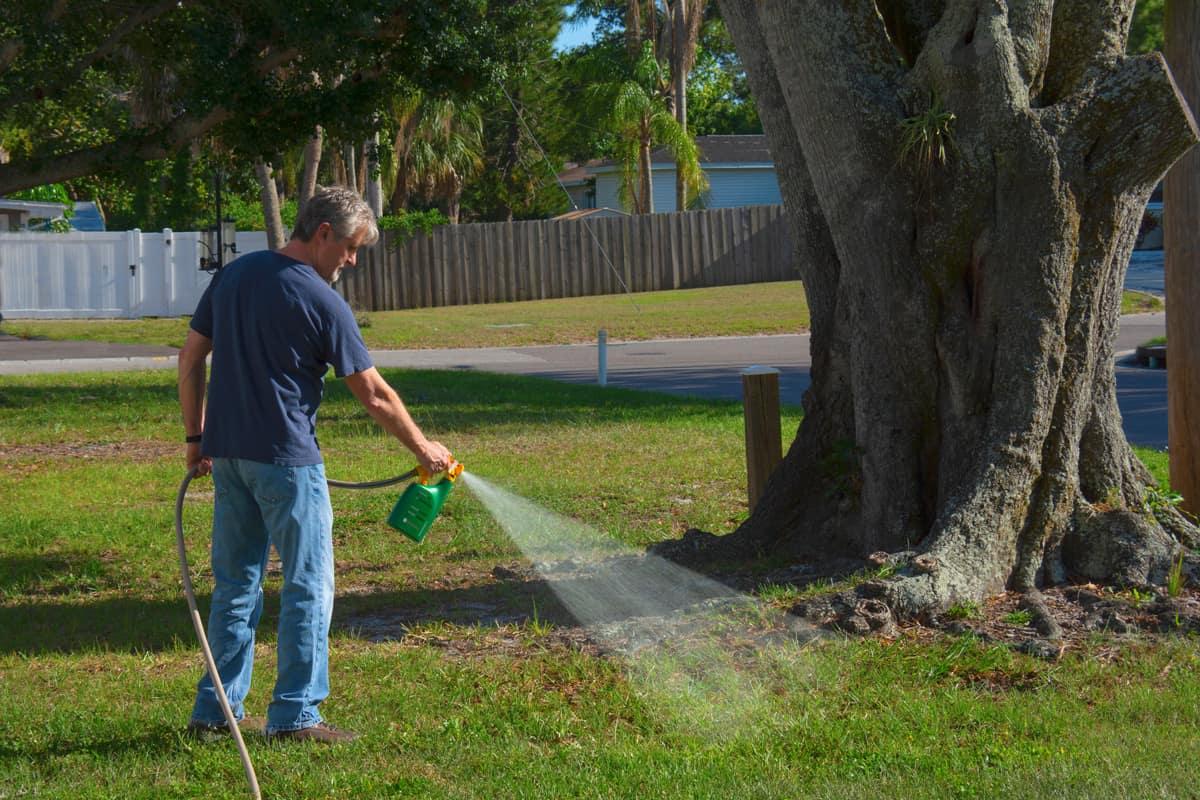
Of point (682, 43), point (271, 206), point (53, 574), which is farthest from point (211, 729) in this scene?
point (682, 43)

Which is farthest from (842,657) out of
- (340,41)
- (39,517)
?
(340,41)

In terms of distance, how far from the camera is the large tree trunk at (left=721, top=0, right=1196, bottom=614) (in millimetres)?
5941

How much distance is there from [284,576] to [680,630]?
5.94 ft

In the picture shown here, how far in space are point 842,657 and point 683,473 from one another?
5.04 meters

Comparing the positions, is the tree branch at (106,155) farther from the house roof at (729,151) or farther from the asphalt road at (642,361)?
the house roof at (729,151)

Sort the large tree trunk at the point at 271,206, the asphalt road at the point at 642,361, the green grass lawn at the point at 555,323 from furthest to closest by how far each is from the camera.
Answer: the green grass lawn at the point at 555,323, the large tree trunk at the point at 271,206, the asphalt road at the point at 642,361

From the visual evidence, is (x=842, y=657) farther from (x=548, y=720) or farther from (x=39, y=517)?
(x=39, y=517)

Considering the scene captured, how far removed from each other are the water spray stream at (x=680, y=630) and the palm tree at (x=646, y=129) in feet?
97.3

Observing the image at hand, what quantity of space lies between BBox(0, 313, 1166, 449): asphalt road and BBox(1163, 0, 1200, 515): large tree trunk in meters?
7.02

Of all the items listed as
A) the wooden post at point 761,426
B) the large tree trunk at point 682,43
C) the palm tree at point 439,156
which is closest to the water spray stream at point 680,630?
the wooden post at point 761,426

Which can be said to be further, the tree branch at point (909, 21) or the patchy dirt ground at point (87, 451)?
the patchy dirt ground at point (87, 451)

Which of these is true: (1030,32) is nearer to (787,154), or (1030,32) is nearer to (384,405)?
(787,154)

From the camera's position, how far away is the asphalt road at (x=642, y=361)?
16.6 metres

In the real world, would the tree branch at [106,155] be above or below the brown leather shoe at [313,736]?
above
